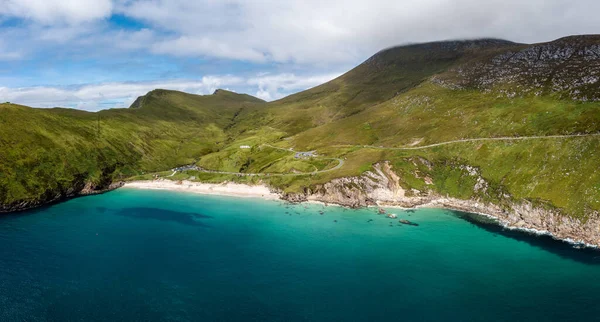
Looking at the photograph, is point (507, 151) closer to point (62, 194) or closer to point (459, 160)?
point (459, 160)

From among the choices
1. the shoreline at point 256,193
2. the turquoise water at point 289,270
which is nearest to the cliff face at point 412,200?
the shoreline at point 256,193

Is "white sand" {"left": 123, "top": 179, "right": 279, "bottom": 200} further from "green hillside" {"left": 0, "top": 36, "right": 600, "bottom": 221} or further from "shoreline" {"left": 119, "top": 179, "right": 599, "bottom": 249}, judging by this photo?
"green hillside" {"left": 0, "top": 36, "right": 600, "bottom": 221}

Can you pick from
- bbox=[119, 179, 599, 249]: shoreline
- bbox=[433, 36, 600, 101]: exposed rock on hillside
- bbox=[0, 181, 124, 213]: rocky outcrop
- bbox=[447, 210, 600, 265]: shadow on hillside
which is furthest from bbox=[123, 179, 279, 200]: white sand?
bbox=[433, 36, 600, 101]: exposed rock on hillside

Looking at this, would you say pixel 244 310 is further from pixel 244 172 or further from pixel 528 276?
pixel 244 172

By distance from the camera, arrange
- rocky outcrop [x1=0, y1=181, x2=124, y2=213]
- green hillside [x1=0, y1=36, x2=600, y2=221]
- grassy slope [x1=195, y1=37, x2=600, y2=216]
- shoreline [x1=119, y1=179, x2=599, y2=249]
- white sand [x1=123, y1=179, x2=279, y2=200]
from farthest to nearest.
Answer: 1. white sand [x1=123, y1=179, x2=279, y2=200]
2. rocky outcrop [x1=0, y1=181, x2=124, y2=213]
3. green hillside [x1=0, y1=36, x2=600, y2=221]
4. grassy slope [x1=195, y1=37, x2=600, y2=216]
5. shoreline [x1=119, y1=179, x2=599, y2=249]

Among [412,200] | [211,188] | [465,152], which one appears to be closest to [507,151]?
[465,152]

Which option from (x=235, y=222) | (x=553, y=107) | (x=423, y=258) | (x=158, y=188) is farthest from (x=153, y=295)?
(x=553, y=107)

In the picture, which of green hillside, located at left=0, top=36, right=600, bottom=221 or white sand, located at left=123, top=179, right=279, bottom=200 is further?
white sand, located at left=123, top=179, right=279, bottom=200

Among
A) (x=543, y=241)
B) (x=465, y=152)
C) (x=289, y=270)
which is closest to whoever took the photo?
(x=289, y=270)
